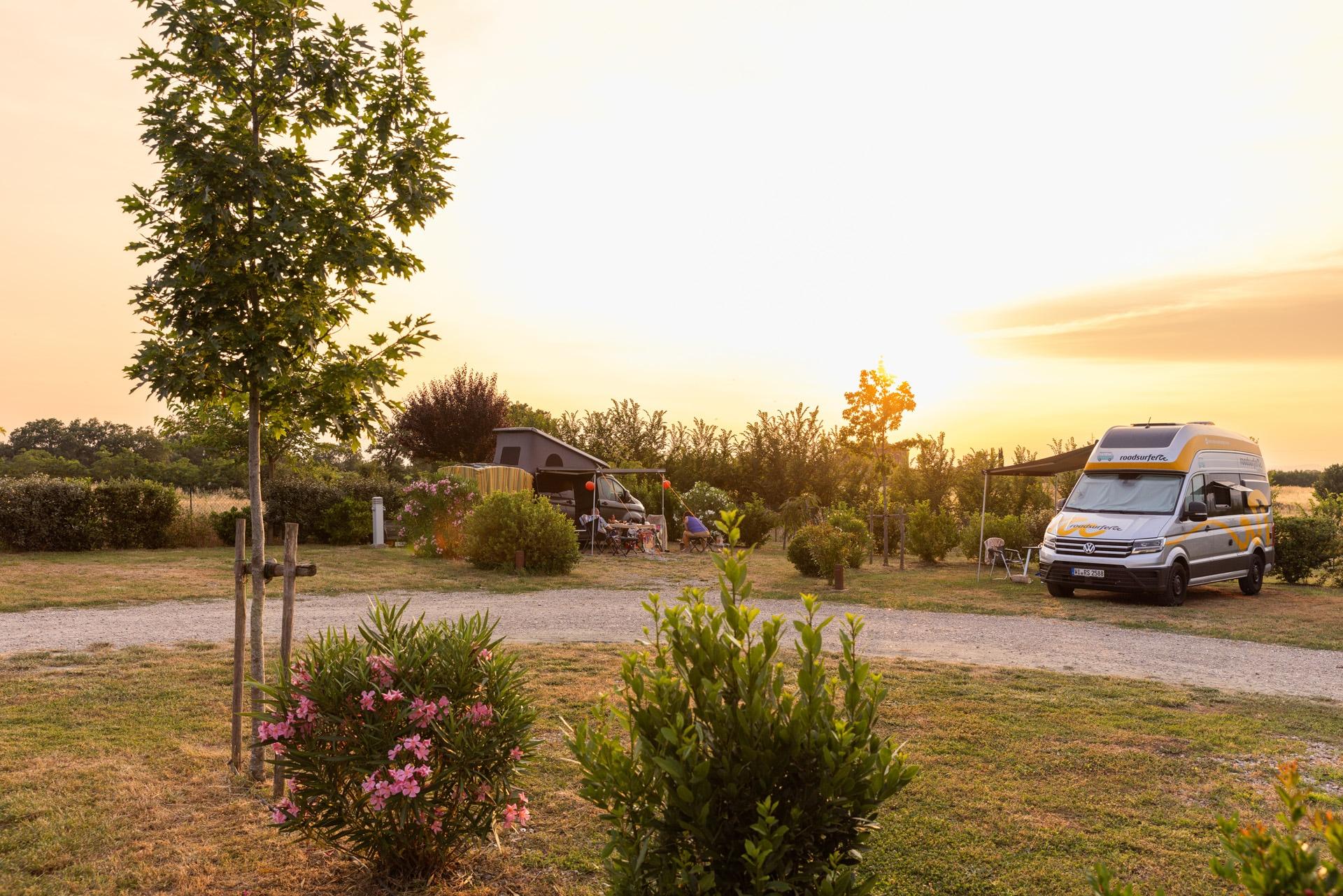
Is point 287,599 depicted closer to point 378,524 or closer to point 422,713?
point 422,713

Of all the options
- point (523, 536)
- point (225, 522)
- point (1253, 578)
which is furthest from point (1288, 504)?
point (225, 522)

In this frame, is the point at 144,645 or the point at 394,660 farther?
the point at 144,645

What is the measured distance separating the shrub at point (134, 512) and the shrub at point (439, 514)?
19.5 feet

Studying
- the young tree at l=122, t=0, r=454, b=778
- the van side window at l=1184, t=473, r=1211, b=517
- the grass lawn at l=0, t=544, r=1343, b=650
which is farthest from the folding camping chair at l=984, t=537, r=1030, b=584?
the young tree at l=122, t=0, r=454, b=778

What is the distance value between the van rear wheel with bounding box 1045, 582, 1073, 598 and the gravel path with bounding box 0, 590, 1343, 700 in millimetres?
2410

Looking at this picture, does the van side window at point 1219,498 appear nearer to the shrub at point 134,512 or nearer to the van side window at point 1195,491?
the van side window at point 1195,491

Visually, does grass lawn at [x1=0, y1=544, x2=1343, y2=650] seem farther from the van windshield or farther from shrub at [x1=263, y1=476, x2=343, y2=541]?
shrub at [x1=263, y1=476, x2=343, y2=541]

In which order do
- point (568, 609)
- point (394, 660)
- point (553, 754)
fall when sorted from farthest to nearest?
point (568, 609)
point (553, 754)
point (394, 660)

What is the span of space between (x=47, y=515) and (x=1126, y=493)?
20.3 m

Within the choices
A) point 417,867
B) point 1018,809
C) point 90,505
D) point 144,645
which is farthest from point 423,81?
point 90,505

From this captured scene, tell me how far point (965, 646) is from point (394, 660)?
717 cm

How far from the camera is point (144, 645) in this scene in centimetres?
902

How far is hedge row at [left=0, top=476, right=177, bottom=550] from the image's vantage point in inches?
747

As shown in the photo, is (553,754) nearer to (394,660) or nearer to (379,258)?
(394,660)
